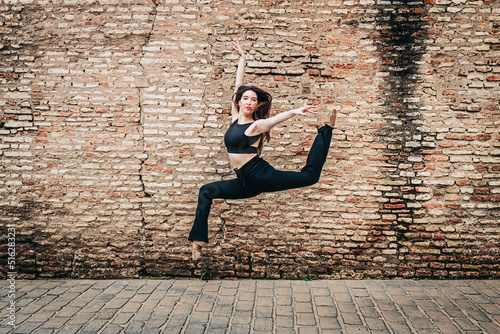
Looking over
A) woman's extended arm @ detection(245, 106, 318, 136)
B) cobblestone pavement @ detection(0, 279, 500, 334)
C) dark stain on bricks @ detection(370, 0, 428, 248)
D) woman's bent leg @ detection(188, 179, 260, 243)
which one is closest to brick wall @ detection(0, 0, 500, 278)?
dark stain on bricks @ detection(370, 0, 428, 248)

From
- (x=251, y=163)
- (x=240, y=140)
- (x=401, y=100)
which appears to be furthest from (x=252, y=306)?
(x=401, y=100)

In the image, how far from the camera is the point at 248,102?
11.3 ft

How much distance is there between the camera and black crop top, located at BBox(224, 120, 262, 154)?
332 cm

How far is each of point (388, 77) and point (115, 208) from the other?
4197mm

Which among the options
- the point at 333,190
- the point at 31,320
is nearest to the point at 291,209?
the point at 333,190

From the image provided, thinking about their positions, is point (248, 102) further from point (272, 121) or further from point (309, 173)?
point (309, 173)

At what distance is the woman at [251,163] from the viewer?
328cm

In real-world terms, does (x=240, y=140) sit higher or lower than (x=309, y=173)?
higher

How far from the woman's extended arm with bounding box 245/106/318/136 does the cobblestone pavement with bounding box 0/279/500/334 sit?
201 centimetres

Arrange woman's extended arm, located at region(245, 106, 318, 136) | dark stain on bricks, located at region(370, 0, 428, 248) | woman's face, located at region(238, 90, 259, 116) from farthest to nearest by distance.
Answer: dark stain on bricks, located at region(370, 0, 428, 248) → woman's face, located at region(238, 90, 259, 116) → woman's extended arm, located at region(245, 106, 318, 136)

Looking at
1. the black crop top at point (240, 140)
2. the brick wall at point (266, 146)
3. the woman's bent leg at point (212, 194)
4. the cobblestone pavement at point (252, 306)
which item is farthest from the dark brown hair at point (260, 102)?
the cobblestone pavement at point (252, 306)

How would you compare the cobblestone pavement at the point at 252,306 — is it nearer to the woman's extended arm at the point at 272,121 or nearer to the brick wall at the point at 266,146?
the brick wall at the point at 266,146

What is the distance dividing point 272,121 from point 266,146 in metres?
1.65

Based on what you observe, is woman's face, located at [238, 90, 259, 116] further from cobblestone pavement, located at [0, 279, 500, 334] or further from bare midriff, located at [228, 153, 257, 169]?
cobblestone pavement, located at [0, 279, 500, 334]
